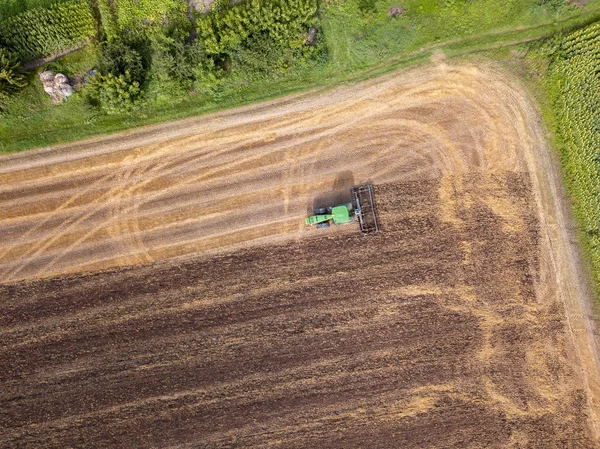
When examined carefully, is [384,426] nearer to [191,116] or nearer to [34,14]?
[191,116]

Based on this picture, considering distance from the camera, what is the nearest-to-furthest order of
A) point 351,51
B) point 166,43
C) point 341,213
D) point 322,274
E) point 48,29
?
point 48,29 < point 166,43 < point 341,213 < point 351,51 < point 322,274

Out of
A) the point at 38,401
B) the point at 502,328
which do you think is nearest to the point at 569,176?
the point at 502,328

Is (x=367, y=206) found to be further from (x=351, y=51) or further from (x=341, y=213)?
(x=351, y=51)

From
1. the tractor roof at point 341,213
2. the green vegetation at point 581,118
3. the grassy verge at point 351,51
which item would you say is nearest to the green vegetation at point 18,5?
the grassy verge at point 351,51

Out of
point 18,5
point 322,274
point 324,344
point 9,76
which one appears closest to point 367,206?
point 322,274

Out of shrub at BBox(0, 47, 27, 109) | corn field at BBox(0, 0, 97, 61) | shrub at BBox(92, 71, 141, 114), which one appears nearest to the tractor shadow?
shrub at BBox(92, 71, 141, 114)

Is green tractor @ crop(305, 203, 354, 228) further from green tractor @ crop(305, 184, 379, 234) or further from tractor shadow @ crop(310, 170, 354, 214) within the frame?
tractor shadow @ crop(310, 170, 354, 214)
